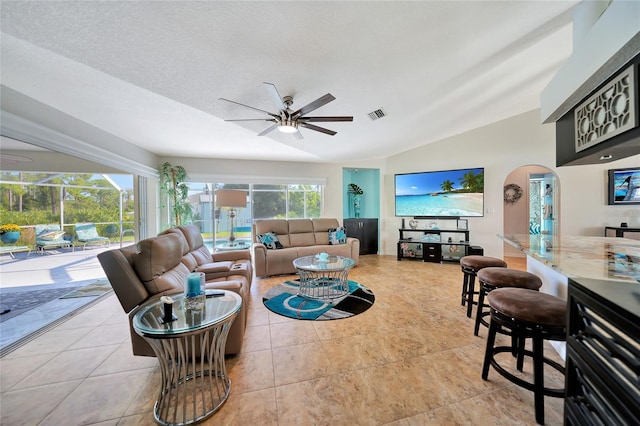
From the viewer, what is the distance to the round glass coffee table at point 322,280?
10.6 feet

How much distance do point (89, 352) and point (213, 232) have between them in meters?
3.80

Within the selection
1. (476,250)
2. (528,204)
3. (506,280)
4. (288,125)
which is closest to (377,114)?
(288,125)

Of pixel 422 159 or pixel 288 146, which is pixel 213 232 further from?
pixel 422 159

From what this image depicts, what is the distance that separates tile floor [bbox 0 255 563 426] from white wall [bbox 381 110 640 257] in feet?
11.4

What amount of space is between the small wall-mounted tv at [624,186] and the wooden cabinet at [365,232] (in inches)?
175

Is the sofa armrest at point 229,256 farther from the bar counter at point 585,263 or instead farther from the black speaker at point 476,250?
the black speaker at point 476,250

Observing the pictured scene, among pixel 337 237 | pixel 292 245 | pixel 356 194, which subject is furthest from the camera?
pixel 356 194

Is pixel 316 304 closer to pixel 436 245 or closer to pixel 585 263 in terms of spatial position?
pixel 585 263

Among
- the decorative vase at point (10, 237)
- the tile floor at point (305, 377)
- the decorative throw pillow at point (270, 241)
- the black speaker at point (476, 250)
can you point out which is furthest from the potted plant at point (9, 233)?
the black speaker at point (476, 250)

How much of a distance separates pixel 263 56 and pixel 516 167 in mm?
5454

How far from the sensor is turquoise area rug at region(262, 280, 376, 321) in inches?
109

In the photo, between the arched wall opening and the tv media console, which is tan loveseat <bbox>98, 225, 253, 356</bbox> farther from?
the arched wall opening

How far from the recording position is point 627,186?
14.0ft

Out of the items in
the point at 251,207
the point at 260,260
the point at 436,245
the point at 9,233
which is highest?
the point at 251,207
